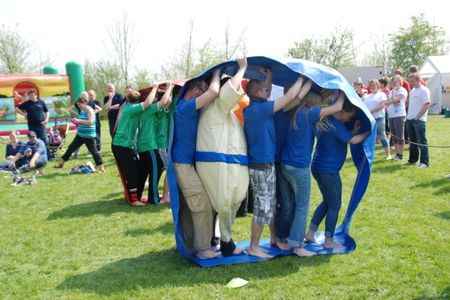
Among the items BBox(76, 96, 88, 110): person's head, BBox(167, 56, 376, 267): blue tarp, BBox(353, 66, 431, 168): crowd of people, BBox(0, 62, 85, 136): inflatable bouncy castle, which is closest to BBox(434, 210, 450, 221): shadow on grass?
BBox(167, 56, 376, 267): blue tarp

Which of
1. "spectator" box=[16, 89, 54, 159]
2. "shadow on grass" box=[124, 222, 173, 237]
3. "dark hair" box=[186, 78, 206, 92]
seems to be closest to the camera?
"dark hair" box=[186, 78, 206, 92]

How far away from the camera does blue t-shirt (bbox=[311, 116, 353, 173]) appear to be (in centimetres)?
460

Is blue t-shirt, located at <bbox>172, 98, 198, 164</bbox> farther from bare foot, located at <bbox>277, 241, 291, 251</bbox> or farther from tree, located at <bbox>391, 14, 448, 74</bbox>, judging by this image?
tree, located at <bbox>391, 14, 448, 74</bbox>

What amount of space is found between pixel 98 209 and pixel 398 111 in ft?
22.5

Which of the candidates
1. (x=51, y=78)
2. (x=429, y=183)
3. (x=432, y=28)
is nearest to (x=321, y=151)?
(x=429, y=183)

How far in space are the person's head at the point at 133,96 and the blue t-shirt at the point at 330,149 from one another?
317cm

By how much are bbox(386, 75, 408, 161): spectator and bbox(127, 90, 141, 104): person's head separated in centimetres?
589

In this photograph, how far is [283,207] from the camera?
482 cm

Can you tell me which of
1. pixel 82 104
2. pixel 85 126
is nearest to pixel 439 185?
pixel 85 126

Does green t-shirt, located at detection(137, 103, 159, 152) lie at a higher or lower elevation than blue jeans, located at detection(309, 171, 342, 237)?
higher

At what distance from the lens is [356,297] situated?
3807mm

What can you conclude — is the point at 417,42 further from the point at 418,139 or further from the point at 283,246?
the point at 283,246

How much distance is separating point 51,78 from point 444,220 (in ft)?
65.7

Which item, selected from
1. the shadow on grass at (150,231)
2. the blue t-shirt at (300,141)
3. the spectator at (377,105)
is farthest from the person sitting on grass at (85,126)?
the blue t-shirt at (300,141)
